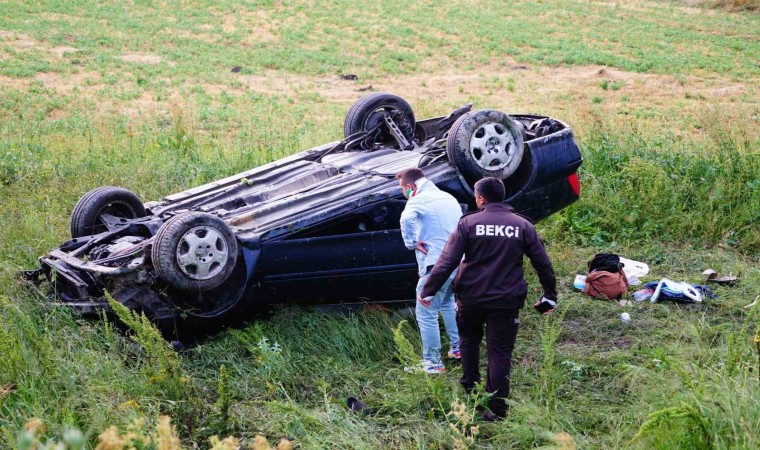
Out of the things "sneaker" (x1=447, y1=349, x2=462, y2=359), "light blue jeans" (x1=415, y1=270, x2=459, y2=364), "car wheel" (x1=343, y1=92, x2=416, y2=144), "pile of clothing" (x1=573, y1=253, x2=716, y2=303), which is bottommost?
"pile of clothing" (x1=573, y1=253, x2=716, y2=303)

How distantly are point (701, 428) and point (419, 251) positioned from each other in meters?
2.45

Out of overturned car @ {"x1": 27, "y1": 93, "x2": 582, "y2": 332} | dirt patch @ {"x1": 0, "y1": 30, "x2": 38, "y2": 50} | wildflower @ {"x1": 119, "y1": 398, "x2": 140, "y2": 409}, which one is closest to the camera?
wildflower @ {"x1": 119, "y1": 398, "x2": 140, "y2": 409}

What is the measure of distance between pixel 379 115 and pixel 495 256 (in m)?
3.67

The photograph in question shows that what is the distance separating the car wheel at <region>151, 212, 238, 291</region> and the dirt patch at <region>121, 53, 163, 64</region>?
2439 cm

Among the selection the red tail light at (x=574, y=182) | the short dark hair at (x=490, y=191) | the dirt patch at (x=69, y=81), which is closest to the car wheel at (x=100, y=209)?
the short dark hair at (x=490, y=191)

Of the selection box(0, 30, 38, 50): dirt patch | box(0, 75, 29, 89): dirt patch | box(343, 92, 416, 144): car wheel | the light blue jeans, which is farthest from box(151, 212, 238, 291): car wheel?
box(0, 30, 38, 50): dirt patch

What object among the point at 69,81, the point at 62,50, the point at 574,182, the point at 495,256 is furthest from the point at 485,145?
the point at 62,50

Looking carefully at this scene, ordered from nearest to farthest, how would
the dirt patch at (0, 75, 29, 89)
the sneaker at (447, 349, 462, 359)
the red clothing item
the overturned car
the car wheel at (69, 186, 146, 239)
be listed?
the overturned car
the sneaker at (447, 349, 462, 359)
the car wheel at (69, 186, 146, 239)
the red clothing item
the dirt patch at (0, 75, 29, 89)

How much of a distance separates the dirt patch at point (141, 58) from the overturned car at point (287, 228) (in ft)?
74.3

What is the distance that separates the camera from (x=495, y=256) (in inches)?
193

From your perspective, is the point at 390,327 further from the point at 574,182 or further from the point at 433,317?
the point at 574,182

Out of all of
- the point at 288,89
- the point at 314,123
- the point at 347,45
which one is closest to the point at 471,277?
the point at 314,123

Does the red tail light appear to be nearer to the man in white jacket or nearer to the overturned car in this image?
the overturned car

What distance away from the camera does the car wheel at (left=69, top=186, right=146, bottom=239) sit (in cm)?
668
